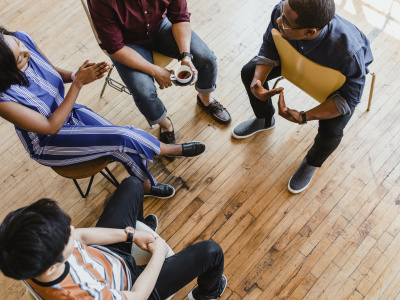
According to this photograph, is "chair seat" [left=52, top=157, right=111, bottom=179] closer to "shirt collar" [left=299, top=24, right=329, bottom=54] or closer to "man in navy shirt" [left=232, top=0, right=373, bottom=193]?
"man in navy shirt" [left=232, top=0, right=373, bottom=193]

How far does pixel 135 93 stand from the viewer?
247 centimetres

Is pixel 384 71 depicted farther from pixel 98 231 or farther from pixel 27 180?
pixel 27 180

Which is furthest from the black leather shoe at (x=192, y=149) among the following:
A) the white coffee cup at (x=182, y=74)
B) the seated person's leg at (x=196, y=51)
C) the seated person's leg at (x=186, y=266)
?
the seated person's leg at (x=186, y=266)

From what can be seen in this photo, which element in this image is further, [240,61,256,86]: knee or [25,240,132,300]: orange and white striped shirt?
[240,61,256,86]: knee

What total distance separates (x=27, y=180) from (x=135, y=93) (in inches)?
47.4

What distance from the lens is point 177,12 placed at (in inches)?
96.9

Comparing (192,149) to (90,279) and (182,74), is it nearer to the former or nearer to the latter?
(182,74)

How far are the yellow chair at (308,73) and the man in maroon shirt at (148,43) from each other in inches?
23.0

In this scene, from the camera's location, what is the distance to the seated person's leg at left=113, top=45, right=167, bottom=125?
243cm

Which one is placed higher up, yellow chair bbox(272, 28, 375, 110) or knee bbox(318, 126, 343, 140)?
yellow chair bbox(272, 28, 375, 110)

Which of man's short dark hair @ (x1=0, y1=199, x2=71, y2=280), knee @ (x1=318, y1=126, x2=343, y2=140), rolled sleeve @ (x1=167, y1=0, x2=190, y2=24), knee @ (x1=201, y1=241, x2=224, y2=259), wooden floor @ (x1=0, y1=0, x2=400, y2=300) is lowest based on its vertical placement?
wooden floor @ (x1=0, y1=0, x2=400, y2=300)

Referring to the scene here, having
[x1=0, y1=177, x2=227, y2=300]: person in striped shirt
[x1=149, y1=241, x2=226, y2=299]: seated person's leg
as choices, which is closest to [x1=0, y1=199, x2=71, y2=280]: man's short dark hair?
[x1=0, y1=177, x2=227, y2=300]: person in striped shirt

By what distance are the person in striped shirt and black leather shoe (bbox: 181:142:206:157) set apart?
802 mm

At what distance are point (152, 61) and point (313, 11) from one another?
4.23 feet
